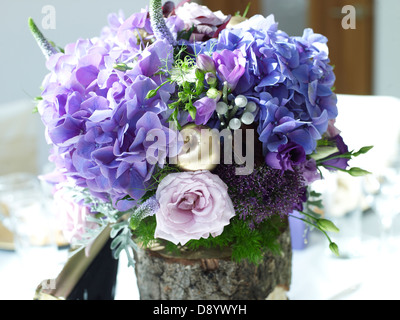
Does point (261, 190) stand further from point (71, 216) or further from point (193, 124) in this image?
point (71, 216)

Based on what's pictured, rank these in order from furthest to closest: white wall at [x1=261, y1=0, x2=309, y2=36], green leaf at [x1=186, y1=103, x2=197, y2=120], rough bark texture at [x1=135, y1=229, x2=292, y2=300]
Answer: white wall at [x1=261, y1=0, x2=309, y2=36] < rough bark texture at [x1=135, y1=229, x2=292, y2=300] < green leaf at [x1=186, y1=103, x2=197, y2=120]

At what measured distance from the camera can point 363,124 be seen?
53.0 inches

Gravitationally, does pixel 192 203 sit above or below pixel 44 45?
below

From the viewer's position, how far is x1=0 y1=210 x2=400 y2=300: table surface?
0.81 metres

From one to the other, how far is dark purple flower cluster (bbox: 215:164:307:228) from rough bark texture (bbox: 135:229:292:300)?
77 millimetres

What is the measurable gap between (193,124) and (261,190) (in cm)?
11

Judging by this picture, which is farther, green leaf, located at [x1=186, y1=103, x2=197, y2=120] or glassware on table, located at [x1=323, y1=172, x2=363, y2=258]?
glassware on table, located at [x1=323, y1=172, x2=363, y2=258]

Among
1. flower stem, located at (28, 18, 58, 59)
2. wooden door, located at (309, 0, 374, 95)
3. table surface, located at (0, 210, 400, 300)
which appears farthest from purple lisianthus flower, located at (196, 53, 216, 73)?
wooden door, located at (309, 0, 374, 95)

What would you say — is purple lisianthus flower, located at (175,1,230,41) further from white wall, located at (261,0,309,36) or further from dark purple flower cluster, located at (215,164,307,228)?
white wall, located at (261,0,309,36)

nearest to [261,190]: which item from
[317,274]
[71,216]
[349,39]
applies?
[71,216]

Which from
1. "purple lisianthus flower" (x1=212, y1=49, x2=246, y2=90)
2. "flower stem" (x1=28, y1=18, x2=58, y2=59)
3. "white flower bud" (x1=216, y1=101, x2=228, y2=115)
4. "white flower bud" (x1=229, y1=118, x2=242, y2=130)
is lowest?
"white flower bud" (x1=229, y1=118, x2=242, y2=130)

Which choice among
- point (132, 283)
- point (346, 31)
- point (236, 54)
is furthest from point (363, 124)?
point (346, 31)

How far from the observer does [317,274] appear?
2.84 ft
